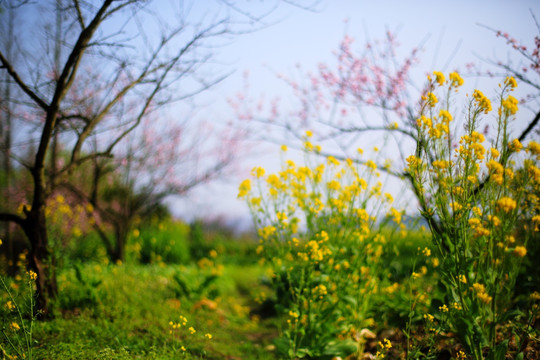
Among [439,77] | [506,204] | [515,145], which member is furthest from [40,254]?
[515,145]

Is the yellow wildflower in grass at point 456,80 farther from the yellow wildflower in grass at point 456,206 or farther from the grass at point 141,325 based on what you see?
the grass at point 141,325

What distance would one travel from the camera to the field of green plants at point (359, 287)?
2379 mm

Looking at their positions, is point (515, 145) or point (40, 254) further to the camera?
point (40, 254)

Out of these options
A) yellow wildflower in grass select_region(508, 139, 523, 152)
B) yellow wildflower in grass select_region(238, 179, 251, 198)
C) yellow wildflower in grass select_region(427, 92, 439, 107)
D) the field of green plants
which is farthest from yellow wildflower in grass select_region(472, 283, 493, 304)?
yellow wildflower in grass select_region(238, 179, 251, 198)

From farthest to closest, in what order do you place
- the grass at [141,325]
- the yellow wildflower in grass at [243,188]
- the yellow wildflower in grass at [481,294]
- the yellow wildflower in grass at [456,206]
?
the yellow wildflower in grass at [243,188]
the grass at [141,325]
the yellow wildflower in grass at [456,206]
the yellow wildflower in grass at [481,294]

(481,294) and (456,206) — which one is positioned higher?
(456,206)

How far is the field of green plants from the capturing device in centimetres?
238

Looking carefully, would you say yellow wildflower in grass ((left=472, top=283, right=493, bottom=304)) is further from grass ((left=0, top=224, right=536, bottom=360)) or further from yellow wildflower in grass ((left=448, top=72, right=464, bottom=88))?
yellow wildflower in grass ((left=448, top=72, right=464, bottom=88))

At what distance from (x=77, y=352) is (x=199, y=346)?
107cm

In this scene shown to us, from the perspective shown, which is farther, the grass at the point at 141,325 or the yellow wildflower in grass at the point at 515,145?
the grass at the point at 141,325

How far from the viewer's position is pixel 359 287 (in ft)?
11.1

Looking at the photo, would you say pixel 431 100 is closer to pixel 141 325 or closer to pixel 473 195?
pixel 473 195

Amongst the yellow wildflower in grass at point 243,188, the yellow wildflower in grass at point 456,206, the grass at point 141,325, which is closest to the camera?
the yellow wildflower in grass at point 456,206

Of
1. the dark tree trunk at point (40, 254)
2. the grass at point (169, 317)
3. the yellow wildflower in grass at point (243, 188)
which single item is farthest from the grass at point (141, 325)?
the yellow wildflower in grass at point (243, 188)
